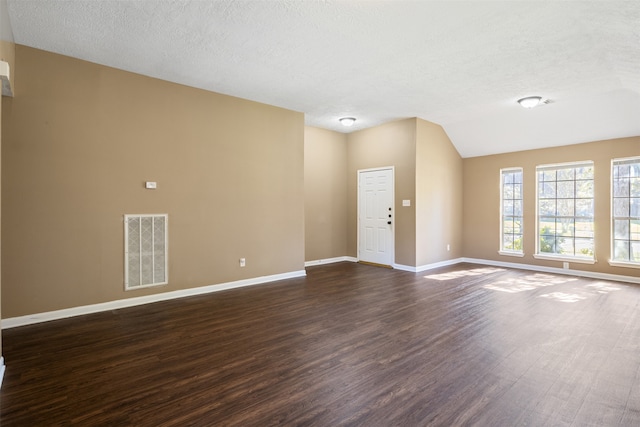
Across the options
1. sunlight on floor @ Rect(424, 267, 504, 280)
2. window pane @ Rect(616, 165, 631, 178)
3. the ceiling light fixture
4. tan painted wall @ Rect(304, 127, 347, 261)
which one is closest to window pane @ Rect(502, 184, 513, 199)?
sunlight on floor @ Rect(424, 267, 504, 280)

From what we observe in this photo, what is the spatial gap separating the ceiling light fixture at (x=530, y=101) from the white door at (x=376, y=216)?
7.97 feet

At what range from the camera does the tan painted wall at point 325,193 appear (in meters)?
6.78

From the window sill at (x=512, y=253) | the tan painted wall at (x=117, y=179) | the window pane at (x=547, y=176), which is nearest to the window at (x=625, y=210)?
the window pane at (x=547, y=176)

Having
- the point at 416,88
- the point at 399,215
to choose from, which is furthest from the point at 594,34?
the point at 399,215

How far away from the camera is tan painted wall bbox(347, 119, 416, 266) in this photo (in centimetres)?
613

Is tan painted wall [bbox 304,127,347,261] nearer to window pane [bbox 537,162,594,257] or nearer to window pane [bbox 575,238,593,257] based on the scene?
window pane [bbox 537,162,594,257]

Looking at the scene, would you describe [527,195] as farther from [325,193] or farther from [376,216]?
[325,193]

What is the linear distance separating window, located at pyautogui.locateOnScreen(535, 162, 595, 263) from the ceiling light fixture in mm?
1837

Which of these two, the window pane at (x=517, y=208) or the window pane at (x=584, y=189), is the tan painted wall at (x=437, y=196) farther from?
the window pane at (x=584, y=189)

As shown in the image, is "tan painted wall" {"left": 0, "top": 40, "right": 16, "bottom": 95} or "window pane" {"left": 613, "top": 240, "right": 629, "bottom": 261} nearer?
"tan painted wall" {"left": 0, "top": 40, "right": 16, "bottom": 95}

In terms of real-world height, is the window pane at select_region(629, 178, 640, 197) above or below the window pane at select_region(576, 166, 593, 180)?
below

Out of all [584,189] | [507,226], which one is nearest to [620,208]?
[584,189]

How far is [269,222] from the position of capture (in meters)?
5.32

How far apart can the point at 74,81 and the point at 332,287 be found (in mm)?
4213
